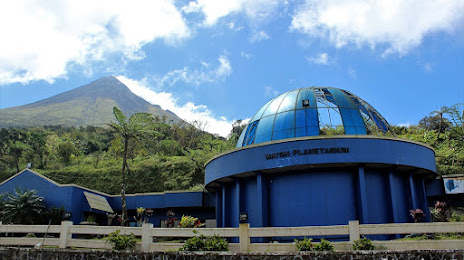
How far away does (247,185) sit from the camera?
24328 millimetres

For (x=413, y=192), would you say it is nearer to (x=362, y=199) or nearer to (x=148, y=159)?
(x=362, y=199)

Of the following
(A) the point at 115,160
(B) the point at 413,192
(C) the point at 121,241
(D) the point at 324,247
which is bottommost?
(D) the point at 324,247

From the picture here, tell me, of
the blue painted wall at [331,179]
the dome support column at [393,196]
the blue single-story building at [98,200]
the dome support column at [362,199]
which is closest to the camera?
the dome support column at [362,199]

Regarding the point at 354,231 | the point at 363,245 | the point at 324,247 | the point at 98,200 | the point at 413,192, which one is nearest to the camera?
the point at 363,245

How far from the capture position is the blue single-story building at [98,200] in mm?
→ 28578

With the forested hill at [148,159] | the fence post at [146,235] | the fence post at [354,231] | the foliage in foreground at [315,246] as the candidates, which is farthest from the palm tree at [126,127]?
the fence post at [354,231]

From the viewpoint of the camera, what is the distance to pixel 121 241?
16141mm

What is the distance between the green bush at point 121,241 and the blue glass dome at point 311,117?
403 inches

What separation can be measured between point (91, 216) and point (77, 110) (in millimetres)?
176038

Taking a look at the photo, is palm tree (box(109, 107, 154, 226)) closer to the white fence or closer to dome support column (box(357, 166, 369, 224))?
the white fence

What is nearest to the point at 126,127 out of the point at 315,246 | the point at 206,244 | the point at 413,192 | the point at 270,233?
the point at 206,244

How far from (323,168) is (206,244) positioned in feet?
28.8

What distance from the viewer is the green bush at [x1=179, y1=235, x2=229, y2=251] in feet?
50.2

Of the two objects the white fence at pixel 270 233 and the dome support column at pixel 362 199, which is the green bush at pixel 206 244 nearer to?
the white fence at pixel 270 233
